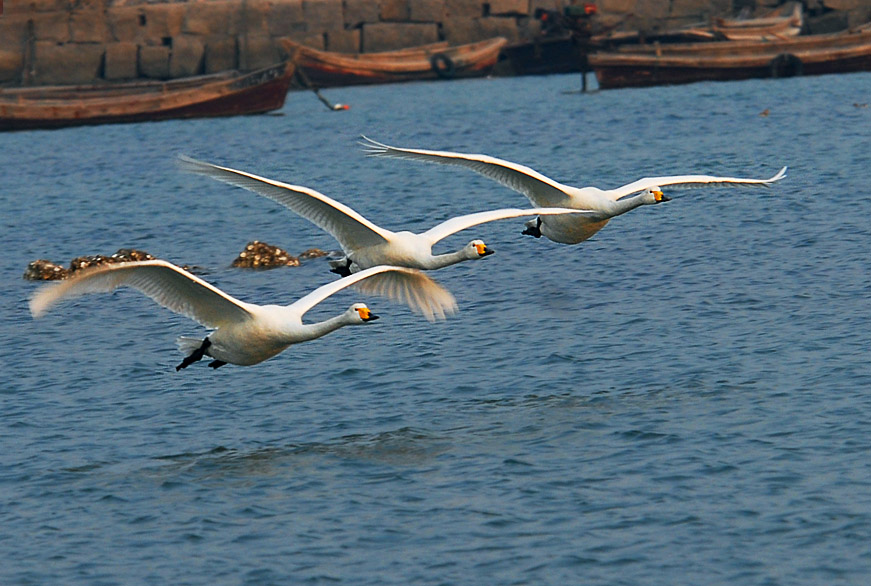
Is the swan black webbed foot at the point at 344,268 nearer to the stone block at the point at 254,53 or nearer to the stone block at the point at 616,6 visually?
the stone block at the point at 254,53

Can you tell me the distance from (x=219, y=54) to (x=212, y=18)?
75.8 inches

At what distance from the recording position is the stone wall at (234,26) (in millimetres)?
69438

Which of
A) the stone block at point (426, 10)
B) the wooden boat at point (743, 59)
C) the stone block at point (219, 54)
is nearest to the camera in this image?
the wooden boat at point (743, 59)

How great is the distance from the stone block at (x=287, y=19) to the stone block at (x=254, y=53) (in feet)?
3.08

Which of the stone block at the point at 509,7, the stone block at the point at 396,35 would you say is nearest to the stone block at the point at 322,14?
the stone block at the point at 396,35

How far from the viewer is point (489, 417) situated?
1697 centimetres

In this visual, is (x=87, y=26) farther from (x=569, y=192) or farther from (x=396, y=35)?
(x=569, y=192)

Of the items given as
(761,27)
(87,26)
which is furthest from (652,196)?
(87,26)

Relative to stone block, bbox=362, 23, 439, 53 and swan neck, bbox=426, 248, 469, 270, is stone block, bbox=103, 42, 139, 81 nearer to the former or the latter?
stone block, bbox=362, 23, 439, 53

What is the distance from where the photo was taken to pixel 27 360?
21.3 meters

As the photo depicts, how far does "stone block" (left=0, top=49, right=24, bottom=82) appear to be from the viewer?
69.2 m

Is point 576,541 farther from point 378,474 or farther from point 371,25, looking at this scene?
point 371,25

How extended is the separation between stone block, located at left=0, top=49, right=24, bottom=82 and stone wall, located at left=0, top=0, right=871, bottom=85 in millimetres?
50

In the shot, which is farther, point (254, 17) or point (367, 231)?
point (254, 17)
